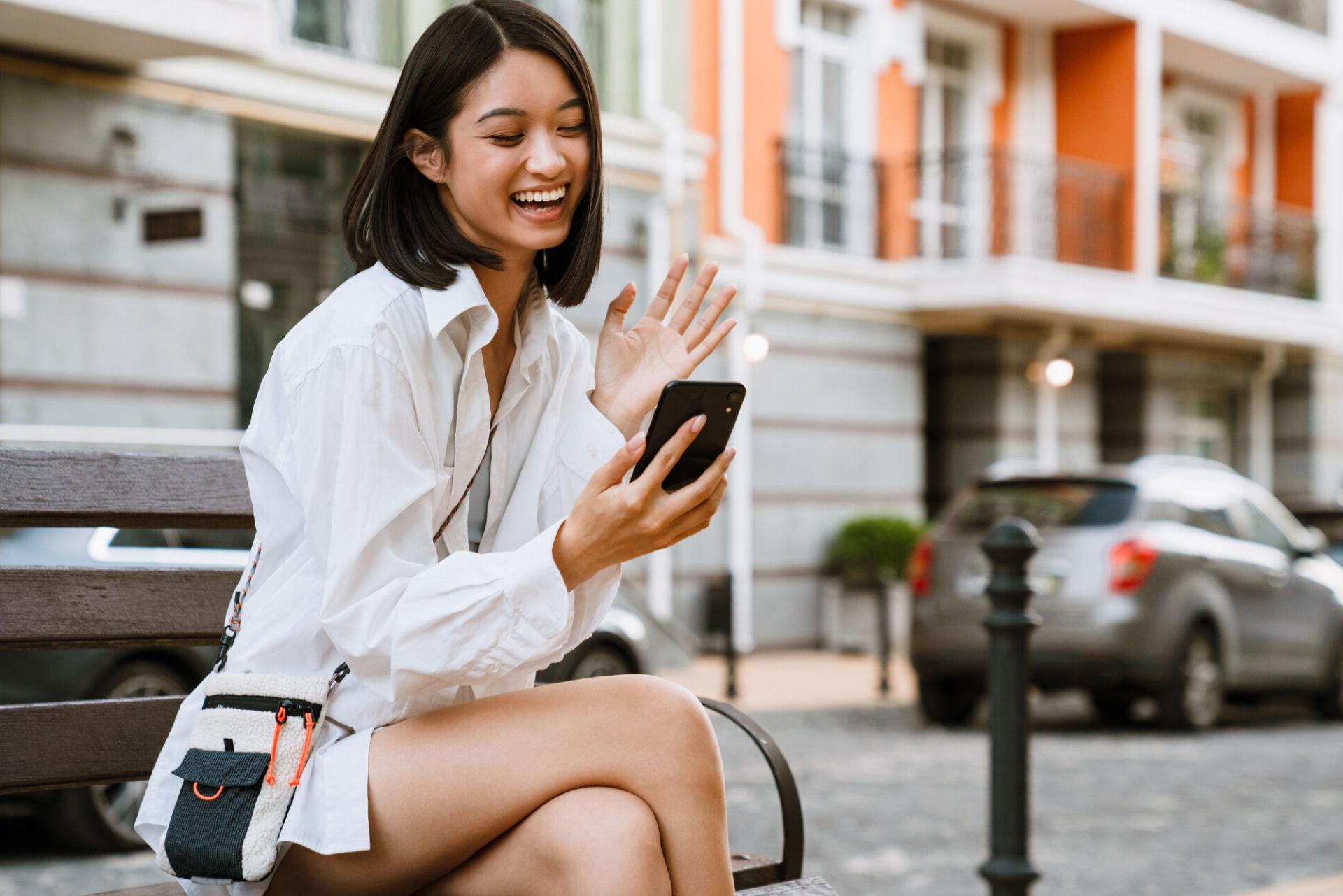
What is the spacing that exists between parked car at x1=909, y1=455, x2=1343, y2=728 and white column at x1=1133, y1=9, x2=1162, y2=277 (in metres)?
9.24

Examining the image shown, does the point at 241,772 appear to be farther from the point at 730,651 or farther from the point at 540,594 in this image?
the point at 730,651

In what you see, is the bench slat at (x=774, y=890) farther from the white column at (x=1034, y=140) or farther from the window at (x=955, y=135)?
the white column at (x=1034, y=140)

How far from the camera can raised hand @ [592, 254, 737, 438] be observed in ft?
8.50

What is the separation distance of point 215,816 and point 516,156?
934mm

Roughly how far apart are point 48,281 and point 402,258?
9.45 meters

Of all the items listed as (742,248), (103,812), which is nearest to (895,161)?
(742,248)

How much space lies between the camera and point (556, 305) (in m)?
2.66

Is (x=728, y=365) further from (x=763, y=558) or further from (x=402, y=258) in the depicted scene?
(x=402, y=258)

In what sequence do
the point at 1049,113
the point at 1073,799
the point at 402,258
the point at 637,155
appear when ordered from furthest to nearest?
the point at 1049,113 → the point at 637,155 → the point at 1073,799 → the point at 402,258

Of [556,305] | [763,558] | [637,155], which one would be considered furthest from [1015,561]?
[763,558]

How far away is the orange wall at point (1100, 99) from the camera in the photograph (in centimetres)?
2053

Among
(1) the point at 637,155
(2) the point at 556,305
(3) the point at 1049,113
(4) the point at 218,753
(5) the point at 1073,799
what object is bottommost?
(5) the point at 1073,799

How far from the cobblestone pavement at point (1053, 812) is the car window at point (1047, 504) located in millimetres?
1330

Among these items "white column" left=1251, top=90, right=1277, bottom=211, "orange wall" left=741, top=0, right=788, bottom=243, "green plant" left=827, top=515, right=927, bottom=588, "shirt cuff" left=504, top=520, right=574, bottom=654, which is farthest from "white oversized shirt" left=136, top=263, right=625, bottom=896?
"white column" left=1251, top=90, right=1277, bottom=211
